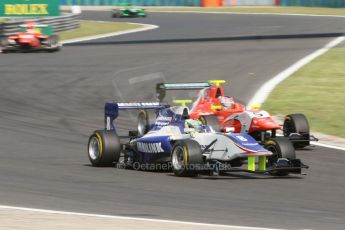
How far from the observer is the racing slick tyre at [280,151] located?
12.5 meters

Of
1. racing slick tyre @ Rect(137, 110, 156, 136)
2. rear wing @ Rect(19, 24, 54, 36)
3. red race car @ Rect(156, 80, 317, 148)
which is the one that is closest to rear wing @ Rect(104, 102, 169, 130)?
racing slick tyre @ Rect(137, 110, 156, 136)

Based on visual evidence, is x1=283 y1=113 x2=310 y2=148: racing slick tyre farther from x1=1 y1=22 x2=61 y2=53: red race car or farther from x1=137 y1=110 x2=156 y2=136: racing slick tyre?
x1=1 y1=22 x2=61 y2=53: red race car

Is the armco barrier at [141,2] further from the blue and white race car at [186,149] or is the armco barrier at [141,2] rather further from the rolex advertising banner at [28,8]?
the blue and white race car at [186,149]

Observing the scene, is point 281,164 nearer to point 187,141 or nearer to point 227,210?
point 187,141

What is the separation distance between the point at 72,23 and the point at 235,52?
563 inches

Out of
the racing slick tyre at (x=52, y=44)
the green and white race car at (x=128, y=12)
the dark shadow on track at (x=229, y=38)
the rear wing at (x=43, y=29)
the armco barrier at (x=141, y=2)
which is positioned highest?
the rear wing at (x=43, y=29)

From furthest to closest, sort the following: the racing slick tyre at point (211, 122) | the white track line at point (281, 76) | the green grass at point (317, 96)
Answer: the white track line at point (281, 76) → the green grass at point (317, 96) → the racing slick tyre at point (211, 122)

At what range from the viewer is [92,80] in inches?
1029

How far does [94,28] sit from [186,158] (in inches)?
1455

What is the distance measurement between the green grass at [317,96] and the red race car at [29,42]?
34.3 feet

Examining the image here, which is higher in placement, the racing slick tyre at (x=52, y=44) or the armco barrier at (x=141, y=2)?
the racing slick tyre at (x=52, y=44)

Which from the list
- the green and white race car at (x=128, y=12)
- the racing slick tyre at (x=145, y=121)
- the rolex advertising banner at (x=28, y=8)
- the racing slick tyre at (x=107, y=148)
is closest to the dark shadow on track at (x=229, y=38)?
the rolex advertising banner at (x=28, y=8)

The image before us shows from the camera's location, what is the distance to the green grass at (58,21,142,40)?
43.7m

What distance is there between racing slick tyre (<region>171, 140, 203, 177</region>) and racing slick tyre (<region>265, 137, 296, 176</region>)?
1058 millimetres
